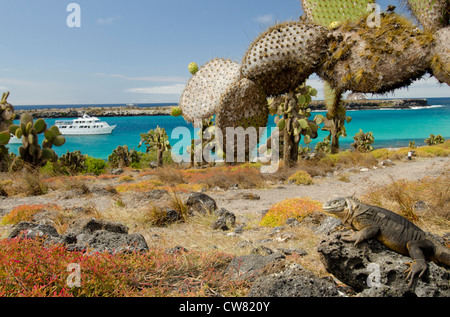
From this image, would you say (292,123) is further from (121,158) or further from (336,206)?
(121,158)

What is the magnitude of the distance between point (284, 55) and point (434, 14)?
1.66 metres

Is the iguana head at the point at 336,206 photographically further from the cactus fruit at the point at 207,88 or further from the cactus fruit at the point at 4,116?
the cactus fruit at the point at 4,116

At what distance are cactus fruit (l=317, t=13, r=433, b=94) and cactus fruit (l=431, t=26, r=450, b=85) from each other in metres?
0.06

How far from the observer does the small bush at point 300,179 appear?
429 inches

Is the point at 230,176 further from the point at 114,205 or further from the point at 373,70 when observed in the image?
the point at 373,70

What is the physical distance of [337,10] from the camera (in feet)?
16.9

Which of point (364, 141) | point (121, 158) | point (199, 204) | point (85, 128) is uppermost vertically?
point (85, 128)

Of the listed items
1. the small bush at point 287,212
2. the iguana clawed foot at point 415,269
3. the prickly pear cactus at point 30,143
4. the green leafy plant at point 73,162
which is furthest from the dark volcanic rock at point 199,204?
the green leafy plant at point 73,162

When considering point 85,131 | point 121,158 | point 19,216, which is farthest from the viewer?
point 85,131

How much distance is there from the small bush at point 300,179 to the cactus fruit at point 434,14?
302 inches

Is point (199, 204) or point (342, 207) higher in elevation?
point (342, 207)

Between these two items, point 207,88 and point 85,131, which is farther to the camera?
point 85,131

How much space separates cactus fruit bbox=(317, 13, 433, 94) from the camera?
334cm

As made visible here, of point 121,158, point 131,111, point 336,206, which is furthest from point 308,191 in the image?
point 131,111
